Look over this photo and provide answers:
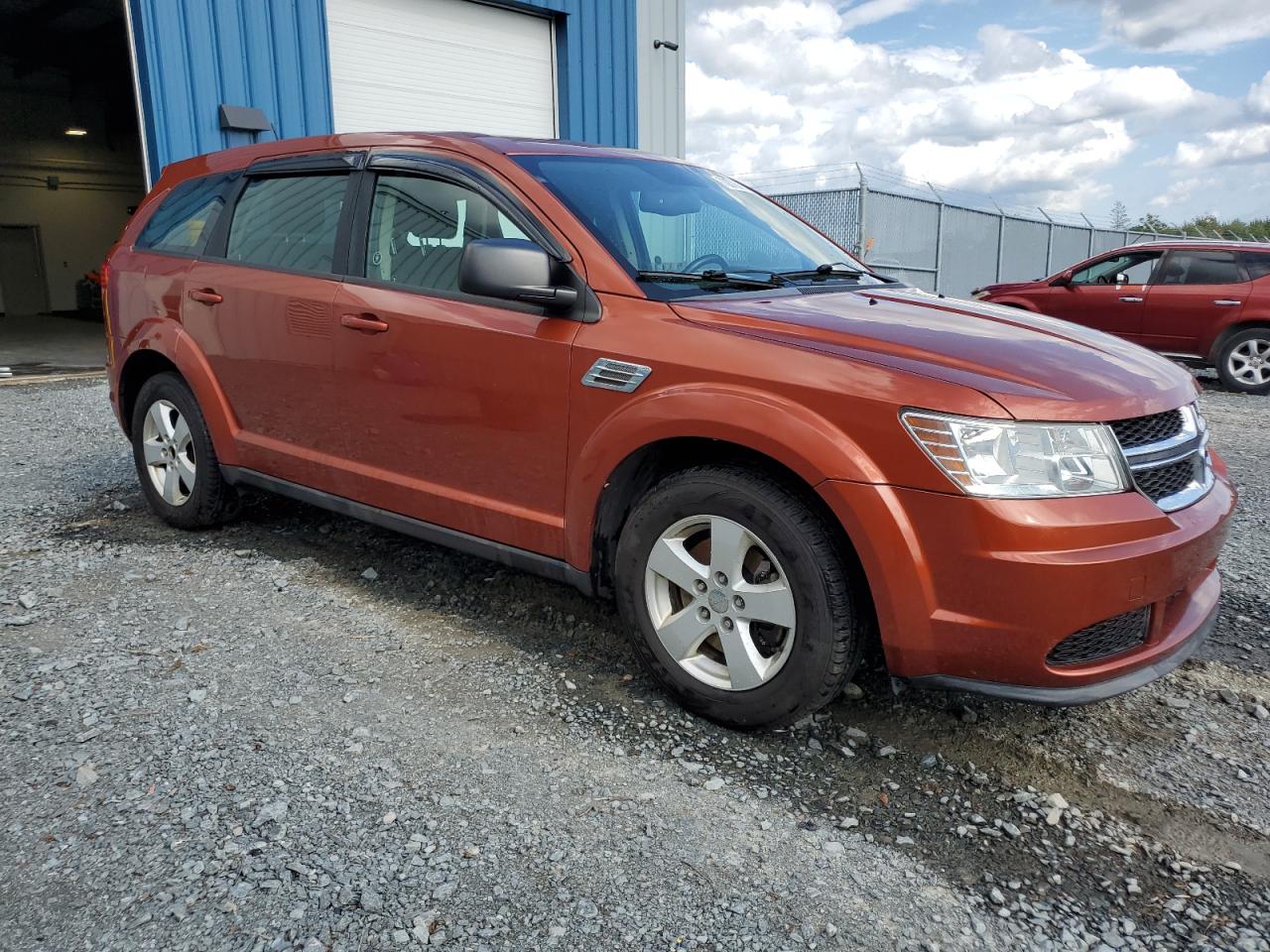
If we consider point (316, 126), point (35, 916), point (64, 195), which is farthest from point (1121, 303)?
point (64, 195)

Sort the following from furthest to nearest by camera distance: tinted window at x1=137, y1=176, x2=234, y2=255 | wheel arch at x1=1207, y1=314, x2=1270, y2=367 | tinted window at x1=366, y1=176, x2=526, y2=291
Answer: wheel arch at x1=1207, y1=314, x2=1270, y2=367 < tinted window at x1=137, y1=176, x2=234, y2=255 < tinted window at x1=366, y1=176, x2=526, y2=291

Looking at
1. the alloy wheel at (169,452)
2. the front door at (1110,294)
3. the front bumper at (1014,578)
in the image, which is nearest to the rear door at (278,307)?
the alloy wheel at (169,452)

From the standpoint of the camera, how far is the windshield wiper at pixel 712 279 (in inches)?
120

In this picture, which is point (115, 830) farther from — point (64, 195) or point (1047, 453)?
point (64, 195)

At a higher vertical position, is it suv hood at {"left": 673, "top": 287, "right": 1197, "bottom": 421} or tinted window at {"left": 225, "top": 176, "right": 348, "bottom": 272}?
tinted window at {"left": 225, "top": 176, "right": 348, "bottom": 272}

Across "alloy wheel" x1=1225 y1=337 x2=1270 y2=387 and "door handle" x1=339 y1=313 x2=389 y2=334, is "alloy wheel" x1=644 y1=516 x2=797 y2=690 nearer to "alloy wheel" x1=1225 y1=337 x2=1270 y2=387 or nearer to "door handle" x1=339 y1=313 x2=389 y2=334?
"door handle" x1=339 y1=313 x2=389 y2=334

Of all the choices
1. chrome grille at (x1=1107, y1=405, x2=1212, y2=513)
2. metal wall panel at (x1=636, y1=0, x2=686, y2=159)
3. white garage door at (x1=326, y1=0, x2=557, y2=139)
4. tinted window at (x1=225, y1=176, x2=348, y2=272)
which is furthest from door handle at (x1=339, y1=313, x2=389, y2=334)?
metal wall panel at (x1=636, y1=0, x2=686, y2=159)

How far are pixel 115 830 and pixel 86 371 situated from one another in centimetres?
1014

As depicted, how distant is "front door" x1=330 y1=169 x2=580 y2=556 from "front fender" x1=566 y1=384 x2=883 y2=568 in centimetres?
11

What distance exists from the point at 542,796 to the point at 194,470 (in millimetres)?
2829

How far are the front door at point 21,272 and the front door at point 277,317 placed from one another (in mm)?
24308

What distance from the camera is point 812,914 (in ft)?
6.83

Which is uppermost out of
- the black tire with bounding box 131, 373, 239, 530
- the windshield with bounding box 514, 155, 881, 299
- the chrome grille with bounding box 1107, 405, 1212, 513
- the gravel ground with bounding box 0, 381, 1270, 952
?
the windshield with bounding box 514, 155, 881, 299

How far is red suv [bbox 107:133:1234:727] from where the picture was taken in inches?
92.8
